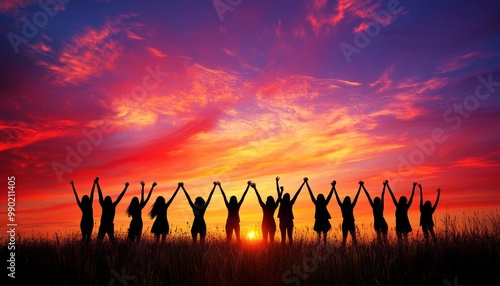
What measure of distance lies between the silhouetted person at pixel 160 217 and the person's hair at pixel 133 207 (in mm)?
531

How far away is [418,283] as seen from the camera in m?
6.32

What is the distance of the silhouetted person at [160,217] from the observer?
46.6 ft

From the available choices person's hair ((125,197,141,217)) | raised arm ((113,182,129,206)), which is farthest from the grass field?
person's hair ((125,197,141,217))

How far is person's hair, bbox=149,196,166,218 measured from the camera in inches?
565

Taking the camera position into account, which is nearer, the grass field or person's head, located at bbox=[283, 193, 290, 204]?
the grass field

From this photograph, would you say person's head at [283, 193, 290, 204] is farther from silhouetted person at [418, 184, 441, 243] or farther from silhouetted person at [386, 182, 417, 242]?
silhouetted person at [418, 184, 441, 243]

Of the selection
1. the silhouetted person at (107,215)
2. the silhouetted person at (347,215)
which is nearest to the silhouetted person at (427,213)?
the silhouetted person at (347,215)

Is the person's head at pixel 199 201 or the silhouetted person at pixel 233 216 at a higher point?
the person's head at pixel 199 201

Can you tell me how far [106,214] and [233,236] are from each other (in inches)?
202

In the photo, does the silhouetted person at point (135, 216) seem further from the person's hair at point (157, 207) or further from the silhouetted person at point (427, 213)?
the silhouetted person at point (427, 213)

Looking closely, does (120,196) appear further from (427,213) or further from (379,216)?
(427,213)

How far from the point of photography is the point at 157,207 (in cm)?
1443

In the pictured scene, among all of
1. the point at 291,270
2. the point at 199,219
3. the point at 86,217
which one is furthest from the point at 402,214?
the point at 86,217

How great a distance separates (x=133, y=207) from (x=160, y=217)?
3.56 ft
